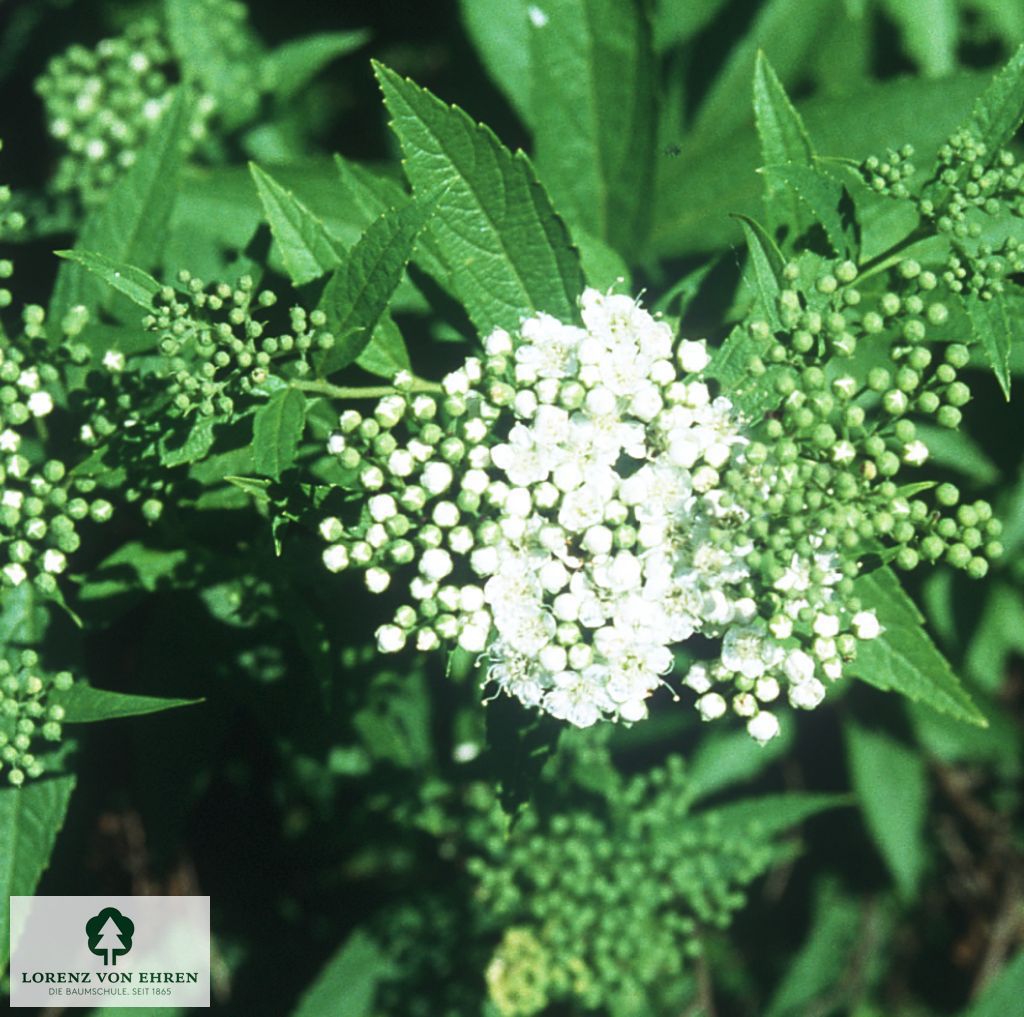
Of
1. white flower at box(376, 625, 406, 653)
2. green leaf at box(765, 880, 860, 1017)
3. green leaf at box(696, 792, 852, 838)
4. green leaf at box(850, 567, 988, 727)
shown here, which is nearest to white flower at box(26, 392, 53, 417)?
white flower at box(376, 625, 406, 653)

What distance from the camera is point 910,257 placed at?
3133 mm

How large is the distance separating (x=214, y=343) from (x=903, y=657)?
201 centimetres

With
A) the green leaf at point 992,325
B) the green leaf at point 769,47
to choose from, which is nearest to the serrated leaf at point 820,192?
the green leaf at point 992,325

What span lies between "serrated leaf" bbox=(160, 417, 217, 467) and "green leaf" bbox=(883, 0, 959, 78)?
3.59 meters

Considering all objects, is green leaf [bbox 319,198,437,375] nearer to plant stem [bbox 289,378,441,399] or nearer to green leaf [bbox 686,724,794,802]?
plant stem [bbox 289,378,441,399]

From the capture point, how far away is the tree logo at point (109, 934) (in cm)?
435

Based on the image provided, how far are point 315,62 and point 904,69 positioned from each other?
269 centimetres

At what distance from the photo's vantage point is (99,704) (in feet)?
9.12

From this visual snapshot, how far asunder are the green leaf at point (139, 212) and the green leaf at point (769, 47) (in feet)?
7.94

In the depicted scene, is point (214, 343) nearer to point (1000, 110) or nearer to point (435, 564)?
point (435, 564)

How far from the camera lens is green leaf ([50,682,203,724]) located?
262 centimetres

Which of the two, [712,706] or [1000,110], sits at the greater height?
[1000,110]

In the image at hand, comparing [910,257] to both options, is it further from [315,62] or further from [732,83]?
[315,62]

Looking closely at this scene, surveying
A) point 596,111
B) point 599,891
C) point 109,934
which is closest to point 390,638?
point 599,891
